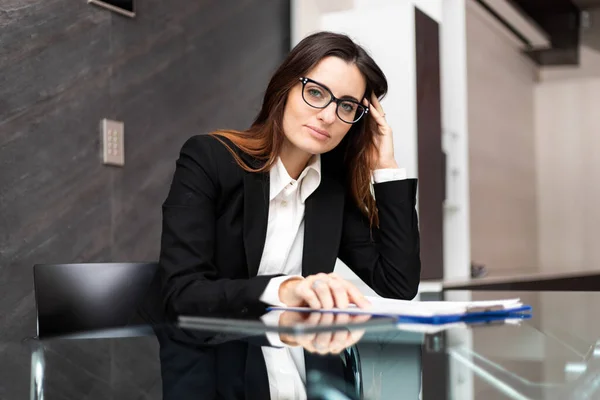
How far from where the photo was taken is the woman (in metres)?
1.67

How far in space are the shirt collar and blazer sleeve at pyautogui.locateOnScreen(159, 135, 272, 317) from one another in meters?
0.17

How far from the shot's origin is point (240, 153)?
1834mm

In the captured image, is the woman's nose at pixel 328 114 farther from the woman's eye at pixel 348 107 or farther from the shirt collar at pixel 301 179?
the shirt collar at pixel 301 179

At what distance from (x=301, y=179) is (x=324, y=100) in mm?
228

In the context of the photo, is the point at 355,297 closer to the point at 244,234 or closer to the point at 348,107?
the point at 244,234

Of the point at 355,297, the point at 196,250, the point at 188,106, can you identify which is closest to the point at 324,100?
the point at 196,250

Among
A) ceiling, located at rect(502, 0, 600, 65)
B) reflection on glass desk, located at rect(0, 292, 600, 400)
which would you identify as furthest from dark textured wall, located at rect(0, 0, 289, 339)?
ceiling, located at rect(502, 0, 600, 65)

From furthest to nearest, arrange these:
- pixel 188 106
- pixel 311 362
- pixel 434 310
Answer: pixel 188 106 → pixel 434 310 → pixel 311 362

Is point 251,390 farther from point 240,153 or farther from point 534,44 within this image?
point 534,44

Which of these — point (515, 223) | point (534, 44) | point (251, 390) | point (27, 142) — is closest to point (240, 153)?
point (27, 142)

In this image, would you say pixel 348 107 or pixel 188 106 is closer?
pixel 348 107

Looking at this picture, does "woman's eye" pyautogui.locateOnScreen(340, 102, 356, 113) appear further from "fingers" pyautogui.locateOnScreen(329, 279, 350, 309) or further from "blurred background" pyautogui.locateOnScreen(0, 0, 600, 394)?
"blurred background" pyautogui.locateOnScreen(0, 0, 600, 394)

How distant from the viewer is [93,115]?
2.76 meters

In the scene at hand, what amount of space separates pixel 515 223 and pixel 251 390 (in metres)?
6.32
